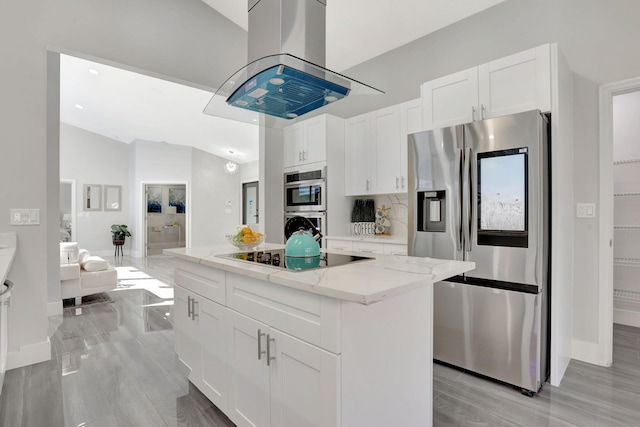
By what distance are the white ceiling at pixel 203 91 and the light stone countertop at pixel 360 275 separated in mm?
2781

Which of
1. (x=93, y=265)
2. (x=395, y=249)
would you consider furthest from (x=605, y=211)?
(x=93, y=265)

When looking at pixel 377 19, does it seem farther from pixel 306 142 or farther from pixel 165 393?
pixel 165 393

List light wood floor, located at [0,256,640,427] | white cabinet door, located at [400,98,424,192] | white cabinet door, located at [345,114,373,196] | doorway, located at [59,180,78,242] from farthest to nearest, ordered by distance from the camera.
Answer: doorway, located at [59,180,78,242], white cabinet door, located at [345,114,373,196], white cabinet door, located at [400,98,424,192], light wood floor, located at [0,256,640,427]

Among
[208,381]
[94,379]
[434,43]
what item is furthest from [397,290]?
[434,43]

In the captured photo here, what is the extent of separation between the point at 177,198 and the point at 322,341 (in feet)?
30.0

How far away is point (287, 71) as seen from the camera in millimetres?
1758

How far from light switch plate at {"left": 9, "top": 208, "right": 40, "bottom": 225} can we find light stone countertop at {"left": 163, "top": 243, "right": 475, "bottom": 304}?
5.78ft

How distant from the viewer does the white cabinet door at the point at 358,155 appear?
3742 mm

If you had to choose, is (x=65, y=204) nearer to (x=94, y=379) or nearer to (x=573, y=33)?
(x=94, y=379)

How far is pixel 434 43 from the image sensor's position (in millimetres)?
3541

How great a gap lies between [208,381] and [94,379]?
1.05m

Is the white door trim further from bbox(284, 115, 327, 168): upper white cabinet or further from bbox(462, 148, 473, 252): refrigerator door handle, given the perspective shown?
bbox(284, 115, 327, 168): upper white cabinet

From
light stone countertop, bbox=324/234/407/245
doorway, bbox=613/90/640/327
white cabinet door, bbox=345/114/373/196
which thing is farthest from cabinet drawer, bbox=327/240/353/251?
doorway, bbox=613/90/640/327

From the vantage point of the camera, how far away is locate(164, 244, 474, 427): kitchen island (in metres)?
1.17
